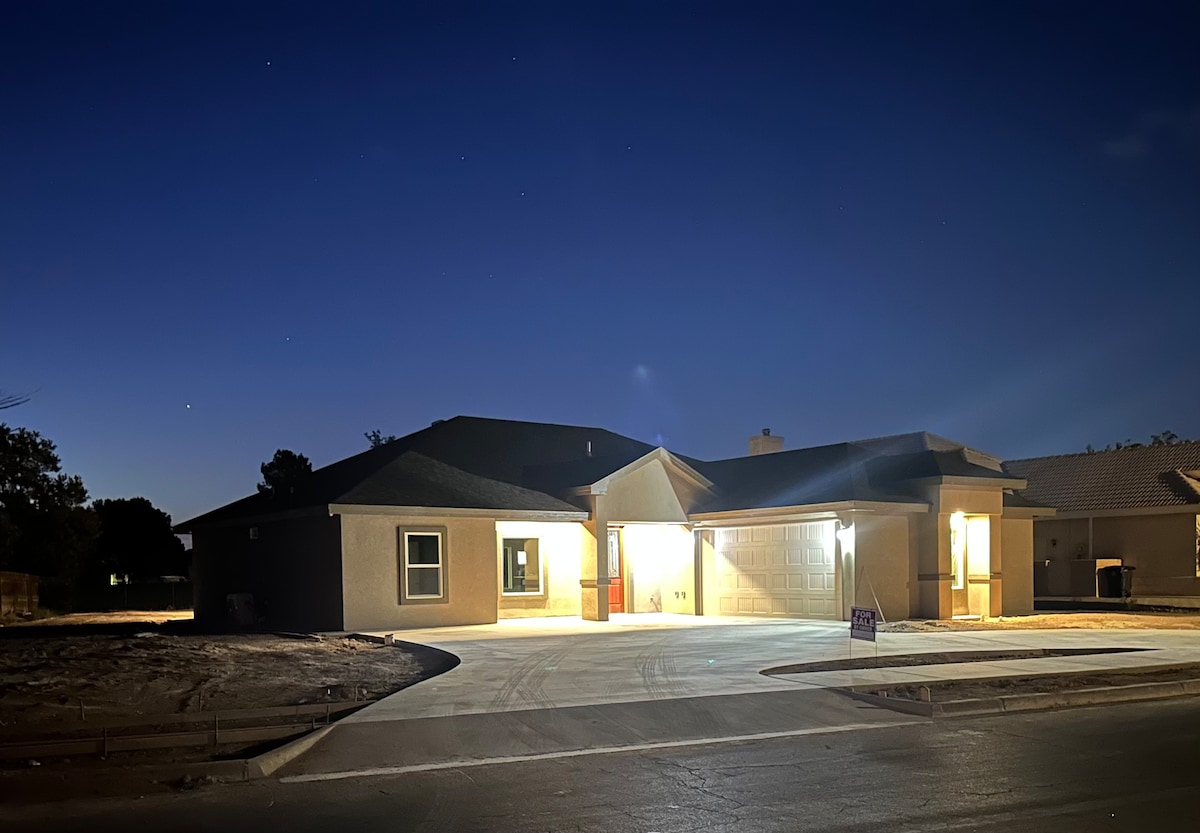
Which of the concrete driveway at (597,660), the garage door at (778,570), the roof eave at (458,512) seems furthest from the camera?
the garage door at (778,570)

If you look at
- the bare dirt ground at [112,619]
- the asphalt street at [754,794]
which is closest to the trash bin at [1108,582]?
the asphalt street at [754,794]

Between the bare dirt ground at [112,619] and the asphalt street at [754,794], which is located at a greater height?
the asphalt street at [754,794]

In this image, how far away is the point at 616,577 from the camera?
95.3 ft

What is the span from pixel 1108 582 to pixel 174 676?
29.1 m

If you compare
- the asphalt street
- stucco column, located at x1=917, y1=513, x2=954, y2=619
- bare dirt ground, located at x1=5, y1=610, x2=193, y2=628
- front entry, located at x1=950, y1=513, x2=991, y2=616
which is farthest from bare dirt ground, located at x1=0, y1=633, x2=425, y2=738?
front entry, located at x1=950, y1=513, x2=991, y2=616

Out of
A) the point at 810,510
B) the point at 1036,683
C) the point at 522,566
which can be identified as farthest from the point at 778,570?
the point at 1036,683

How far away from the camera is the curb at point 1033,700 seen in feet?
40.9

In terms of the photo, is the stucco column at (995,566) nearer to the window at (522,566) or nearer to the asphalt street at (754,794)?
the window at (522,566)

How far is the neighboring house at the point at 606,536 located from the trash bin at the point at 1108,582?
664 cm

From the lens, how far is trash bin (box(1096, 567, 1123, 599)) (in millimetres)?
34438

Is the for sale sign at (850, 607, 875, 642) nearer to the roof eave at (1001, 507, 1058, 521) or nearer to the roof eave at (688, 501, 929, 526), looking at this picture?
the roof eave at (688, 501, 929, 526)

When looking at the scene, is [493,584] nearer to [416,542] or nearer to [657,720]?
[416,542]

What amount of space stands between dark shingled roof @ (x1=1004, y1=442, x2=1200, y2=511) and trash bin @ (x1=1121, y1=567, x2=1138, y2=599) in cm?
211

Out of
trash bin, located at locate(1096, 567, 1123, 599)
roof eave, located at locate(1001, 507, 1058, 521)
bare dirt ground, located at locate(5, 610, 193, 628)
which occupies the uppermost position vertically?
roof eave, located at locate(1001, 507, 1058, 521)
